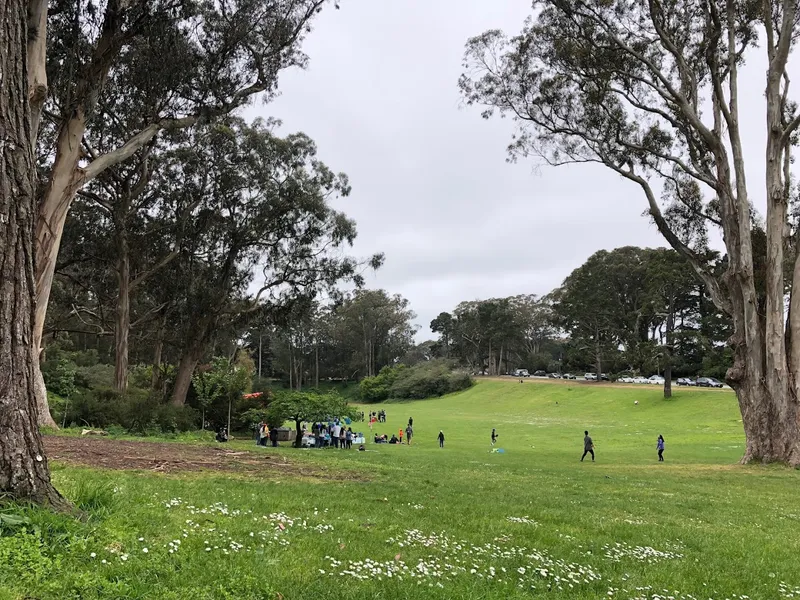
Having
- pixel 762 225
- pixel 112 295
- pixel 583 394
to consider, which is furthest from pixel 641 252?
pixel 112 295

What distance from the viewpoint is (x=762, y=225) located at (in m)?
24.1

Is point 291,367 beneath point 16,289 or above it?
beneath

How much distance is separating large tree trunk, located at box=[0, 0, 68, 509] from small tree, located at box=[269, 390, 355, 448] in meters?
17.2

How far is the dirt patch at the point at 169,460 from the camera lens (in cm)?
888

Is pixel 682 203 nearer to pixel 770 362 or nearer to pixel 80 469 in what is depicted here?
pixel 770 362

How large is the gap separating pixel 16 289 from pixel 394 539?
3.79 metres

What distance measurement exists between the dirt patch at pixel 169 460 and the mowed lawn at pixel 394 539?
345mm

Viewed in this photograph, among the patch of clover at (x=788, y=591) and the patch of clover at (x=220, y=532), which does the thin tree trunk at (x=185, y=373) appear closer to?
the patch of clover at (x=220, y=532)

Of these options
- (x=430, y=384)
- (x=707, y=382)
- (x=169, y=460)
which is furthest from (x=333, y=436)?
(x=430, y=384)

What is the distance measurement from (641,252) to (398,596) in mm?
61887

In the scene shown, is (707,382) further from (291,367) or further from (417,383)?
(291,367)

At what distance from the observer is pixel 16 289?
4.27 meters

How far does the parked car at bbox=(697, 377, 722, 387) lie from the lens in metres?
54.5

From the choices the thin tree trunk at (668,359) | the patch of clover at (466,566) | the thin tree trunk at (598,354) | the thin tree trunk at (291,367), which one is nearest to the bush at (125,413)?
the patch of clover at (466,566)
